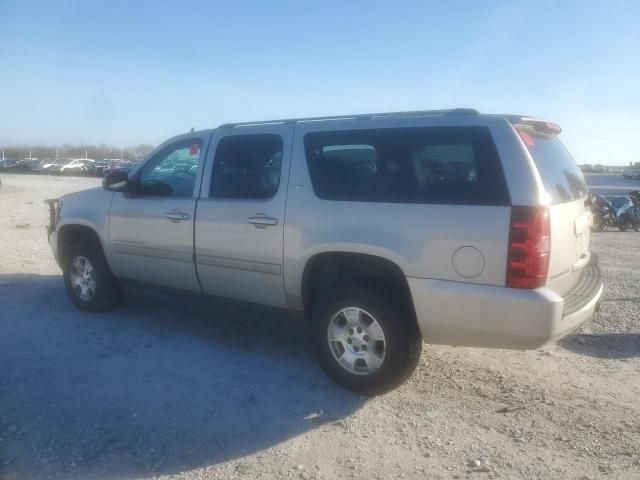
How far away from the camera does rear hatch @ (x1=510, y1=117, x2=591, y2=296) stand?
12.0ft

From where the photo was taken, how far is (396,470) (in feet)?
10.6

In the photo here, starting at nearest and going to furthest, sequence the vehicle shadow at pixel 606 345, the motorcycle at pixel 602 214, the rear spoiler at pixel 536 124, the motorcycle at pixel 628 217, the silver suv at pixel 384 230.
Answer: the silver suv at pixel 384 230
the rear spoiler at pixel 536 124
the vehicle shadow at pixel 606 345
the motorcycle at pixel 602 214
the motorcycle at pixel 628 217

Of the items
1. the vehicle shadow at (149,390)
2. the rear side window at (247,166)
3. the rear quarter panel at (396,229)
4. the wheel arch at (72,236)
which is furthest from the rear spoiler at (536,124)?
the wheel arch at (72,236)

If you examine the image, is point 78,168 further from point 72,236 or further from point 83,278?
point 83,278

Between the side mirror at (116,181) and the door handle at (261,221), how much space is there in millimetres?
1671

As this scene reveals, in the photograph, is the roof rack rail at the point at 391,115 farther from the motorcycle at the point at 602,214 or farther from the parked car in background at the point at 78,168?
the parked car in background at the point at 78,168

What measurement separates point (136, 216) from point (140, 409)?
88.9 inches

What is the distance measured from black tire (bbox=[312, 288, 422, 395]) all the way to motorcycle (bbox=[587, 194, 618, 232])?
1471 cm

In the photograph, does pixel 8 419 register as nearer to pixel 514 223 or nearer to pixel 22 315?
pixel 22 315

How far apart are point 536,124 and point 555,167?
339 millimetres

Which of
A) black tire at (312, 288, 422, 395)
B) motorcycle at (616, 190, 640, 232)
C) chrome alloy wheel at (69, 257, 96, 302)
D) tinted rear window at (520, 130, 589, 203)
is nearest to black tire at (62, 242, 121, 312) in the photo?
chrome alloy wheel at (69, 257, 96, 302)

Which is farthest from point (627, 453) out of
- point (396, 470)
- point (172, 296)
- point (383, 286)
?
point (172, 296)

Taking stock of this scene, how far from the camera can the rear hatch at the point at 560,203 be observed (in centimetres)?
365

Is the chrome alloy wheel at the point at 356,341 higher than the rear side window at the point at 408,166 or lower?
lower
